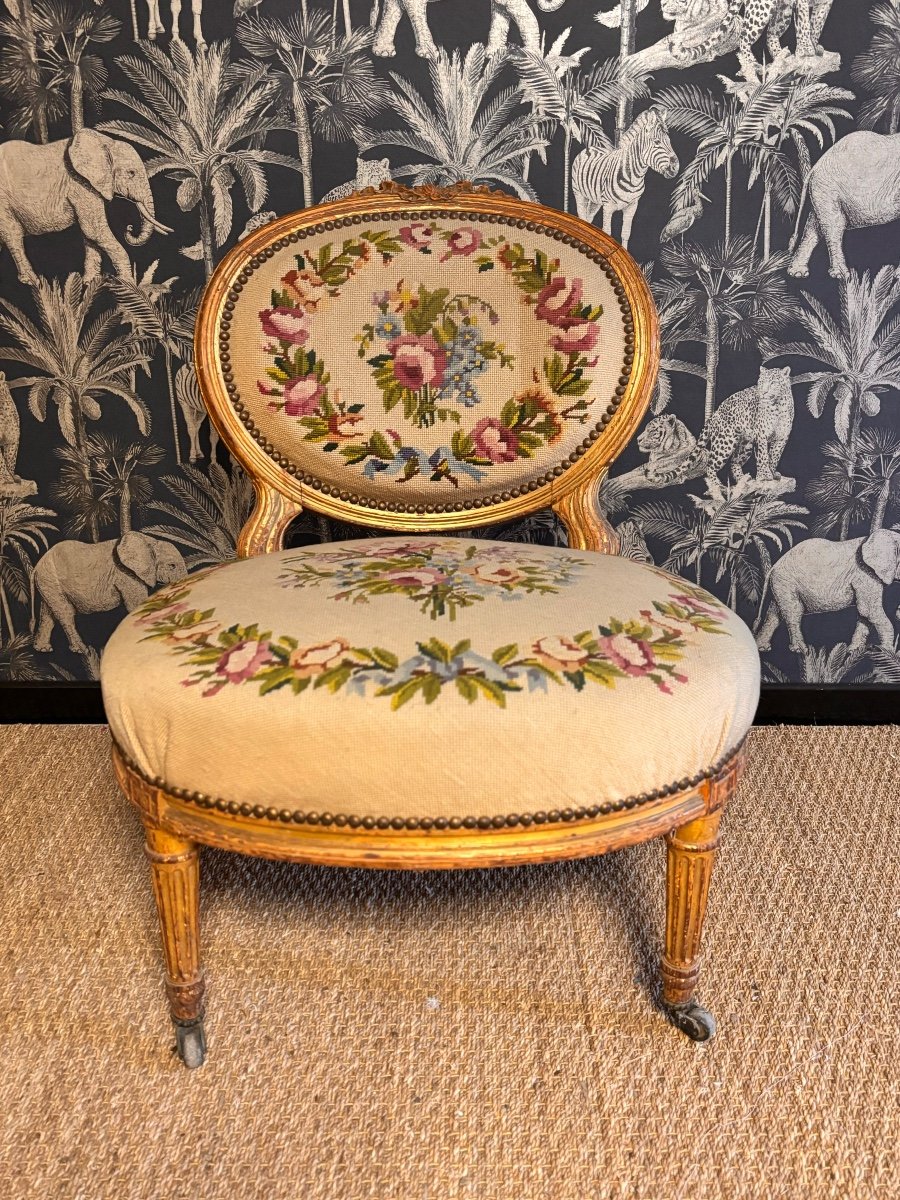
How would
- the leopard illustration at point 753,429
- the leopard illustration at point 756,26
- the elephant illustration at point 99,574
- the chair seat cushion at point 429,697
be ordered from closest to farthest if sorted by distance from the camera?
the chair seat cushion at point 429,697 < the leopard illustration at point 756,26 < the leopard illustration at point 753,429 < the elephant illustration at point 99,574

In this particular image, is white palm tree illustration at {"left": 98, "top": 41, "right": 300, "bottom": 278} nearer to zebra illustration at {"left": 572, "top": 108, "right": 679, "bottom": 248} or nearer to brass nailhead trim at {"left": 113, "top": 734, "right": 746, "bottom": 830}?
zebra illustration at {"left": 572, "top": 108, "right": 679, "bottom": 248}

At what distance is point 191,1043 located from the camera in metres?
0.98

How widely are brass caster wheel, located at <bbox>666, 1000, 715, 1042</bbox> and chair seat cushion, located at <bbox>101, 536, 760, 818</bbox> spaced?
0.30 meters

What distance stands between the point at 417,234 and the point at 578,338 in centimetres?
24

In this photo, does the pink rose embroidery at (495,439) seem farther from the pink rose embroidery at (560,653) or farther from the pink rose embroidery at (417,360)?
the pink rose embroidery at (560,653)

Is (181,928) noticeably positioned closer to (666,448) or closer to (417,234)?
(417,234)

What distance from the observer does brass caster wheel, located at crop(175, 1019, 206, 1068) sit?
0.98 metres

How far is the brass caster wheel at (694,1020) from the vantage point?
1.01 meters

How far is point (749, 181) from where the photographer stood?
1431 millimetres

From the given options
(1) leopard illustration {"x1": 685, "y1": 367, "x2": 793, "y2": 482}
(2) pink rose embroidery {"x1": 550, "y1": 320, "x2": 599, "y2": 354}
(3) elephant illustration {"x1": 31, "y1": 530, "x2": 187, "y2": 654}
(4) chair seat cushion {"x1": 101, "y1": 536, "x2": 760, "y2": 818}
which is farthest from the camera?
(3) elephant illustration {"x1": 31, "y1": 530, "x2": 187, "y2": 654}

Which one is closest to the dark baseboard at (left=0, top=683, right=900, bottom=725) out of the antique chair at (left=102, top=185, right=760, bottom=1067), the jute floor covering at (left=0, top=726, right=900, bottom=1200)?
the jute floor covering at (left=0, top=726, right=900, bottom=1200)

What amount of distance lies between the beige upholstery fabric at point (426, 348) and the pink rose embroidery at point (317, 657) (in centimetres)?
40

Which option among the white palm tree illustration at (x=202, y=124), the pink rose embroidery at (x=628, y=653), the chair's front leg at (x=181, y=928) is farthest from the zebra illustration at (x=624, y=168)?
the chair's front leg at (x=181, y=928)

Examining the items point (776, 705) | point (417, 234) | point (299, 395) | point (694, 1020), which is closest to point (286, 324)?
point (299, 395)
